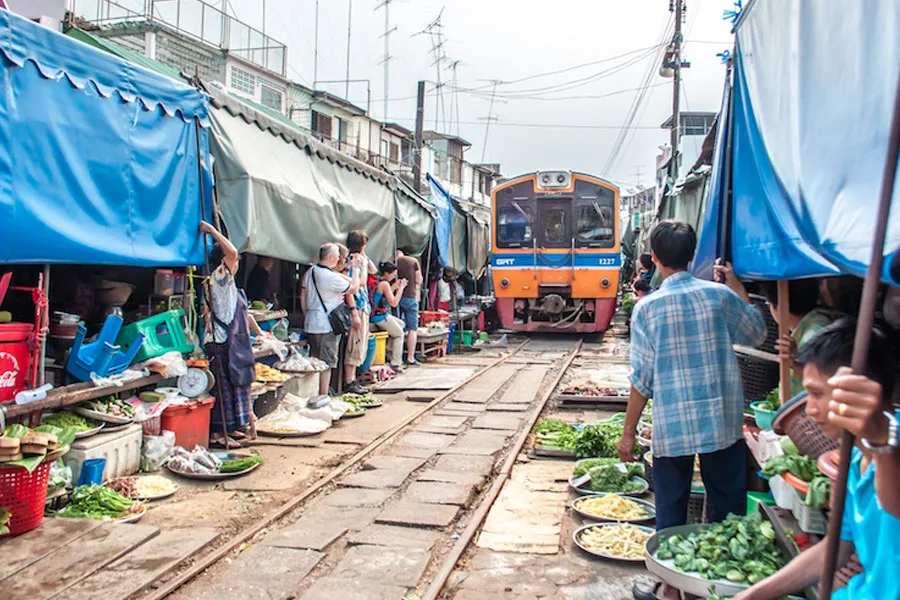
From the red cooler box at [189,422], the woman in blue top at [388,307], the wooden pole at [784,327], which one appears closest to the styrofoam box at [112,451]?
the red cooler box at [189,422]

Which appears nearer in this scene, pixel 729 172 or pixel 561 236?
pixel 729 172

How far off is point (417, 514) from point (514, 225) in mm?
11653

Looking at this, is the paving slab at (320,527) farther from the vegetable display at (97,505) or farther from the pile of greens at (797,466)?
the pile of greens at (797,466)

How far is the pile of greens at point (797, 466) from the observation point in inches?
123

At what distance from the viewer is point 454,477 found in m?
6.12

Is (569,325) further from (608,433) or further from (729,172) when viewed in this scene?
(729,172)

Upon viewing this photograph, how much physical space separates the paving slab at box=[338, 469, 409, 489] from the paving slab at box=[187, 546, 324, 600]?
1402 millimetres

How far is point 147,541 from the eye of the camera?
4395 millimetres

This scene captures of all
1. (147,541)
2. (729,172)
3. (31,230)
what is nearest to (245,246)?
(31,230)

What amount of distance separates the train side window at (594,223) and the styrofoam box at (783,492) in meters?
12.7

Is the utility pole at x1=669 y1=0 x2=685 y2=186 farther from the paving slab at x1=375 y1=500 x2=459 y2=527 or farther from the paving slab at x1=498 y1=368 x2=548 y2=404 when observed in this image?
the paving slab at x1=375 y1=500 x2=459 y2=527

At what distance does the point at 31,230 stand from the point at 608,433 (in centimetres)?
482

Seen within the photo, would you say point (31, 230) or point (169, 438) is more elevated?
point (31, 230)

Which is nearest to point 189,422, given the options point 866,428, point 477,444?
point 477,444
